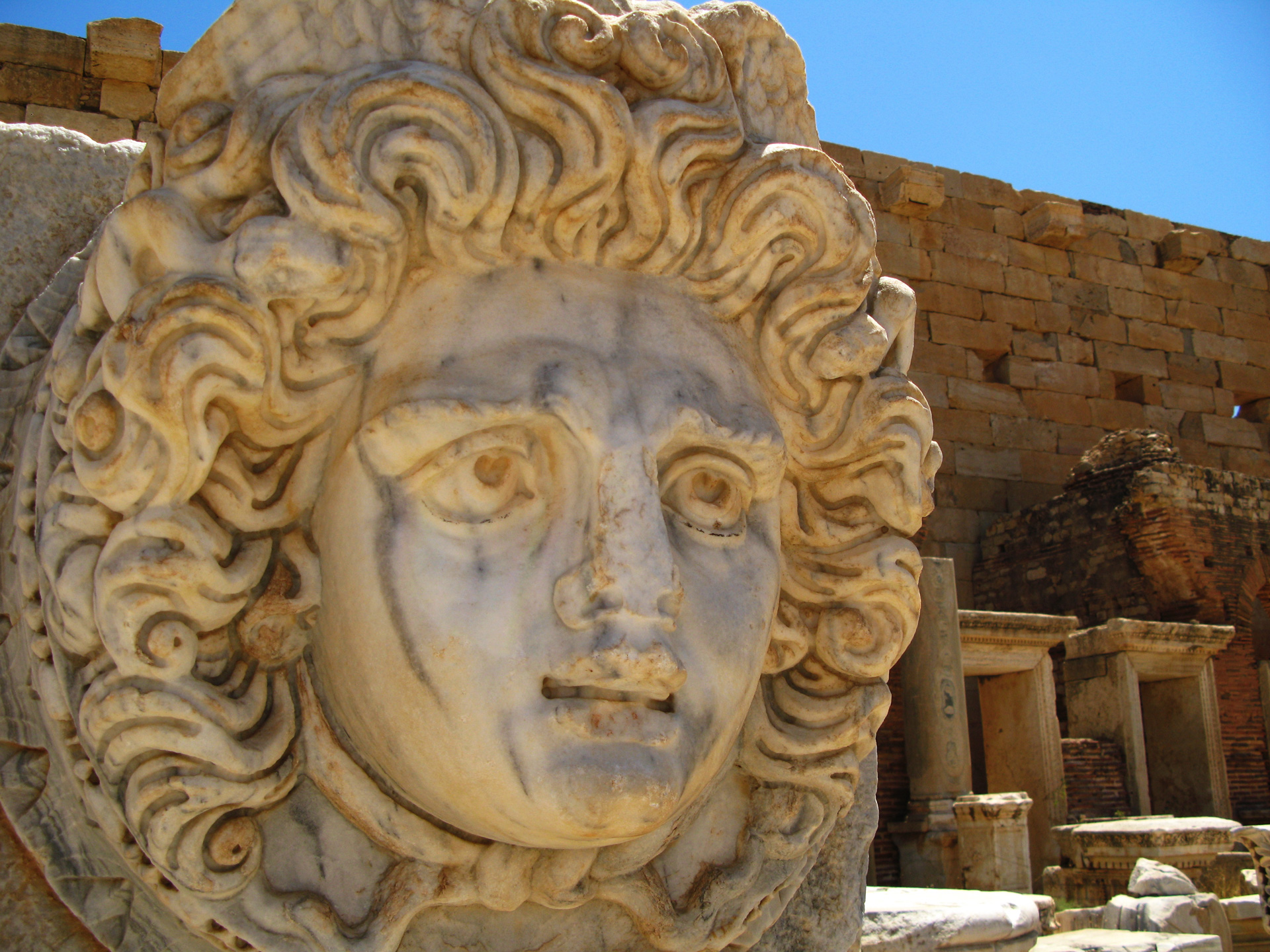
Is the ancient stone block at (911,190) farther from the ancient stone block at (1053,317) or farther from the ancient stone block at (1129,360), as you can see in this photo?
the ancient stone block at (1129,360)

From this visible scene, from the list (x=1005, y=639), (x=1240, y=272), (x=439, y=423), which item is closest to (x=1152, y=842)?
(x=1005, y=639)

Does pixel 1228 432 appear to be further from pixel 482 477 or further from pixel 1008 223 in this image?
pixel 482 477

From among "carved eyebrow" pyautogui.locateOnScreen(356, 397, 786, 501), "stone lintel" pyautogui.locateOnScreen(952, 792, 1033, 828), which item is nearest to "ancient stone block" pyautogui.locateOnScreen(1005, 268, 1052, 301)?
"stone lintel" pyautogui.locateOnScreen(952, 792, 1033, 828)

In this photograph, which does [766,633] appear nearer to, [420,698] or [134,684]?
[420,698]

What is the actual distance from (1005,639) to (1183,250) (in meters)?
9.92

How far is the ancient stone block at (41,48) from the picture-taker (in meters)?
9.59

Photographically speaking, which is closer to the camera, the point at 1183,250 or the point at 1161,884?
the point at 1161,884

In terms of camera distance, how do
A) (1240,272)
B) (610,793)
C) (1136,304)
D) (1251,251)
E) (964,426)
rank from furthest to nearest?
(1251,251)
(1240,272)
(1136,304)
(964,426)
(610,793)

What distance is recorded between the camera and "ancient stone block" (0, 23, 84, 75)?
377 inches

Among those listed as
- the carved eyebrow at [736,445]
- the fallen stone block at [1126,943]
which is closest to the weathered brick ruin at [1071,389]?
the fallen stone block at [1126,943]

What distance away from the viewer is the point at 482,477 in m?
Result: 1.54

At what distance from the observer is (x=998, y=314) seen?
16.0 meters

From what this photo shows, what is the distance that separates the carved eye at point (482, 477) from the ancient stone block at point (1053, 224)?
16.2 meters

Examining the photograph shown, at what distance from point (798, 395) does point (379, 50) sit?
78 cm
